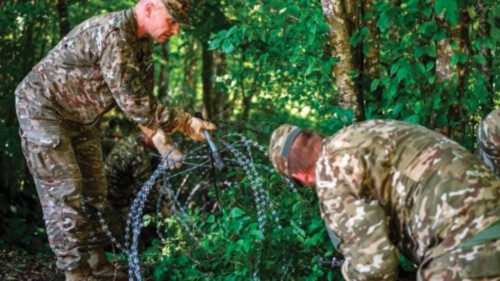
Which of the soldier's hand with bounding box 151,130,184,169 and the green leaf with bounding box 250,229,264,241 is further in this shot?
the soldier's hand with bounding box 151,130,184,169

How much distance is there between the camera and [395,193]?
2.78 meters

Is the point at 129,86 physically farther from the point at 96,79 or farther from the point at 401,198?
the point at 401,198

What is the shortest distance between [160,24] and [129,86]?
47 centimetres

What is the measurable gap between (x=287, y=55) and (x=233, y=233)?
142 cm

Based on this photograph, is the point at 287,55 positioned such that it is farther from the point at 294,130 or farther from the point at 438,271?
the point at 438,271

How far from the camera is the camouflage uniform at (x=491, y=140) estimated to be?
330cm

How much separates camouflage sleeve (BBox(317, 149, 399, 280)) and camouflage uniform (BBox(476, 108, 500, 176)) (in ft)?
3.06

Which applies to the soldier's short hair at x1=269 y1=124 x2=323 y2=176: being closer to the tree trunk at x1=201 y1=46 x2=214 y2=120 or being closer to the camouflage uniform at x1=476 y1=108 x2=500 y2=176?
the camouflage uniform at x1=476 y1=108 x2=500 y2=176

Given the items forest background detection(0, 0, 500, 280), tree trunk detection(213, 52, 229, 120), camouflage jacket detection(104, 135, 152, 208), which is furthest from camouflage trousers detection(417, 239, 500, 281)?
tree trunk detection(213, 52, 229, 120)

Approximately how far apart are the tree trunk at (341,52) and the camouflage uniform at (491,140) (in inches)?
49.8

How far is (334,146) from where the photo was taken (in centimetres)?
280

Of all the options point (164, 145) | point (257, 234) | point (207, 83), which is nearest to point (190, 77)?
point (207, 83)

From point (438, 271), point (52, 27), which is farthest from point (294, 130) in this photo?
point (52, 27)

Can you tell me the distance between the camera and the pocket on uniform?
4375 mm
